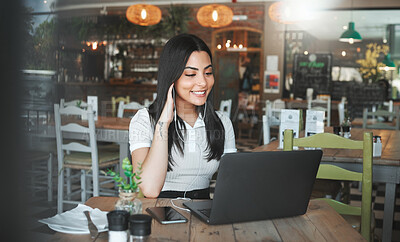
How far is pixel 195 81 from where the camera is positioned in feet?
5.72

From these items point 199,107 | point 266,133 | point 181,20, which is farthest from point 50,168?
point 181,20

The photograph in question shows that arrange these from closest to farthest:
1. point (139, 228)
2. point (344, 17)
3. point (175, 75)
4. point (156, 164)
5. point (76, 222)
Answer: point (139, 228) < point (76, 222) < point (156, 164) < point (175, 75) < point (344, 17)

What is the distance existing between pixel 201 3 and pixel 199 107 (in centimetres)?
766

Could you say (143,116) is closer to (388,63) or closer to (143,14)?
(143,14)

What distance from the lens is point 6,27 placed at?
A: 13.7 inches

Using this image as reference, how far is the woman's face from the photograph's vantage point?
1.74 meters

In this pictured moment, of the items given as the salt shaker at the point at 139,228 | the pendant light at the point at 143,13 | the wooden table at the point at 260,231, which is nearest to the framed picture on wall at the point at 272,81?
the pendant light at the point at 143,13

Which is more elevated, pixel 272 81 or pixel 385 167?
pixel 272 81

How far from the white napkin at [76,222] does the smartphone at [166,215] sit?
0.48ft

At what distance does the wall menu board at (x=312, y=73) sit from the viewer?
8852 millimetres

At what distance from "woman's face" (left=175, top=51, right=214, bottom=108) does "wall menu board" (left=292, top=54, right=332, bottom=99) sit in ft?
24.5

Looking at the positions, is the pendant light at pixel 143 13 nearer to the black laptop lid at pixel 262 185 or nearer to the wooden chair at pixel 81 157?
the wooden chair at pixel 81 157

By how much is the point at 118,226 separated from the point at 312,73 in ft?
27.8

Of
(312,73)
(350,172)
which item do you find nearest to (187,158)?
(350,172)
